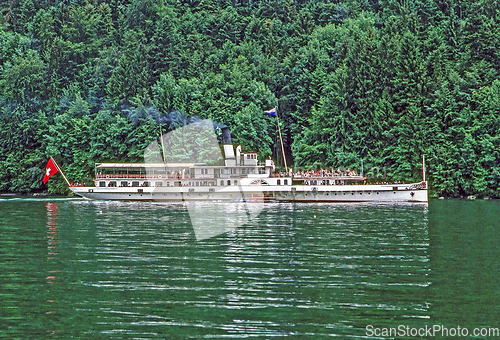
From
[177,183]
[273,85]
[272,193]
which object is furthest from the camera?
[273,85]

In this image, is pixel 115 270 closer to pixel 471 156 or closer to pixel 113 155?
pixel 471 156

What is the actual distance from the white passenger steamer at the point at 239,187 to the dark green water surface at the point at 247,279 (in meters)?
31.4

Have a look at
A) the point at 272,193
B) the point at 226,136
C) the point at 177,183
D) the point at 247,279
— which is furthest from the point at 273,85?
the point at 247,279

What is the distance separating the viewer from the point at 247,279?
124 feet

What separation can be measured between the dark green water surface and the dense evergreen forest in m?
47.4

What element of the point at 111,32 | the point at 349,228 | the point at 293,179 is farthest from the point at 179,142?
the point at 349,228

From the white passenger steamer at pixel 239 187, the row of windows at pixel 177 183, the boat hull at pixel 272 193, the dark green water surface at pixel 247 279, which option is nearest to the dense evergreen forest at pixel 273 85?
the white passenger steamer at pixel 239 187

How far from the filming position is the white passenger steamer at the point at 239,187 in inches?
3844

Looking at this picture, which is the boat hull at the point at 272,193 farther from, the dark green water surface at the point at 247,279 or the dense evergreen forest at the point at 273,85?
the dark green water surface at the point at 247,279

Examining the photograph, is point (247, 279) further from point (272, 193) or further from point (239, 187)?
point (239, 187)

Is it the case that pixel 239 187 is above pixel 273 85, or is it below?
below

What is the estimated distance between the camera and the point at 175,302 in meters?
32.6

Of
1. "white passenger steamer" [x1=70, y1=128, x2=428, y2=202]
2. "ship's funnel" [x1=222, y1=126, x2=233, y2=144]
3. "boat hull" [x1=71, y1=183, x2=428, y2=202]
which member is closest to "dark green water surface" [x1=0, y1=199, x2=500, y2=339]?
"boat hull" [x1=71, y1=183, x2=428, y2=202]

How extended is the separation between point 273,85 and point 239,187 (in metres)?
38.5
